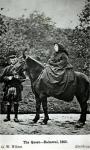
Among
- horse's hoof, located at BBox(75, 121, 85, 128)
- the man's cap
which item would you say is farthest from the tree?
the man's cap

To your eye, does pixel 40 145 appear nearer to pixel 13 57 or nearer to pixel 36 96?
pixel 36 96

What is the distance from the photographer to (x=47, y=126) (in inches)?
132

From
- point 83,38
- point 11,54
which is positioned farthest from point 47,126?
point 83,38

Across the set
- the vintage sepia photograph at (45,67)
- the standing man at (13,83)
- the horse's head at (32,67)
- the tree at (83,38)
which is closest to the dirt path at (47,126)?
the vintage sepia photograph at (45,67)

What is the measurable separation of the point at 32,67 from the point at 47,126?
1.98 feet

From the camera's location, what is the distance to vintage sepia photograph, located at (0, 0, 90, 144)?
11.1ft

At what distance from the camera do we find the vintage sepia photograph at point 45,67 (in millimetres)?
3393

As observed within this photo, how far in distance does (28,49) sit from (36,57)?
0.12m

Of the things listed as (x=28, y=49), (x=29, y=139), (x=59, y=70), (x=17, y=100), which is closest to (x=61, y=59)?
(x=59, y=70)

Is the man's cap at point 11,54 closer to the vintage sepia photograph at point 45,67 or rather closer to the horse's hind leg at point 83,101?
the vintage sepia photograph at point 45,67

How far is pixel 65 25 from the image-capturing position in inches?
139

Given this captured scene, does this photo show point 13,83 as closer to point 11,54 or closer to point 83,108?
point 11,54

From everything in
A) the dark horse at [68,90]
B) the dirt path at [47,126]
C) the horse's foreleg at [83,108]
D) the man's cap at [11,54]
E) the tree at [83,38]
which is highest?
the tree at [83,38]

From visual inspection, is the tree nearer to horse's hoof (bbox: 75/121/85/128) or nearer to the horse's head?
the horse's head
